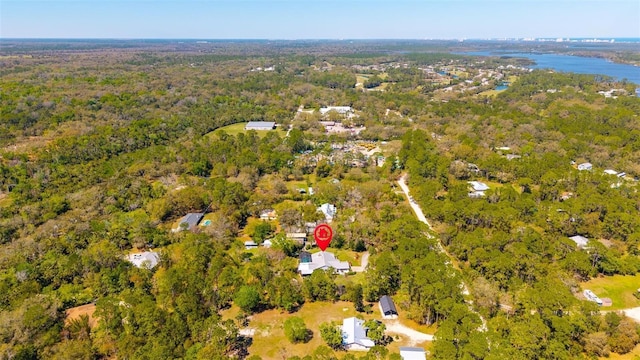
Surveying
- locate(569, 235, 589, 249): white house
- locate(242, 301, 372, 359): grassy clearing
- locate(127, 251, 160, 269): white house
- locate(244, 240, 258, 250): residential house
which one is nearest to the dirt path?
locate(242, 301, 372, 359): grassy clearing

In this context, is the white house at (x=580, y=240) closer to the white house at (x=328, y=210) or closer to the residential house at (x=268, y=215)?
the white house at (x=328, y=210)

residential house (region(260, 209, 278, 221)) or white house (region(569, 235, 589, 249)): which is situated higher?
white house (region(569, 235, 589, 249))

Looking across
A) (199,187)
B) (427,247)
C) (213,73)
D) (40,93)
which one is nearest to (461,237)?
(427,247)

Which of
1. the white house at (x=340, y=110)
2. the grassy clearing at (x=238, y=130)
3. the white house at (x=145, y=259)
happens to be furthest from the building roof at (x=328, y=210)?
the white house at (x=340, y=110)

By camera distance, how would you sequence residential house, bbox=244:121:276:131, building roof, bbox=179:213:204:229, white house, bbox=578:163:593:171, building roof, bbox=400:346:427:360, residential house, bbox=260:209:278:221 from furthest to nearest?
residential house, bbox=244:121:276:131 < white house, bbox=578:163:593:171 < residential house, bbox=260:209:278:221 < building roof, bbox=179:213:204:229 < building roof, bbox=400:346:427:360

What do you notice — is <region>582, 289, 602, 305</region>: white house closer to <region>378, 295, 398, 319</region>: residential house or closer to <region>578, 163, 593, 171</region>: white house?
<region>378, 295, 398, 319</region>: residential house

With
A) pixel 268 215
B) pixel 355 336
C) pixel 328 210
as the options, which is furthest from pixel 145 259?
pixel 355 336
